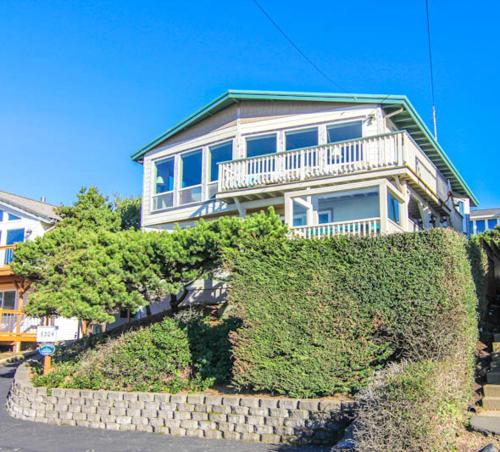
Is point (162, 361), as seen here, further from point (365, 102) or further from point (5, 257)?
point (5, 257)

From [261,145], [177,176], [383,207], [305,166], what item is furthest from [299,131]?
[383,207]

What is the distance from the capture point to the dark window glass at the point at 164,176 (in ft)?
71.8

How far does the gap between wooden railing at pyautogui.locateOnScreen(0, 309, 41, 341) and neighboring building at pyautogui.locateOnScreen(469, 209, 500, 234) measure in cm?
2586

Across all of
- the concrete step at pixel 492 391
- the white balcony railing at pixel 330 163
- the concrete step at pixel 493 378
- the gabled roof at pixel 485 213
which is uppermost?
the gabled roof at pixel 485 213

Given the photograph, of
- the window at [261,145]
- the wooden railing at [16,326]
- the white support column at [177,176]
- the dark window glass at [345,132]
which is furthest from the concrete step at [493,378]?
the wooden railing at [16,326]

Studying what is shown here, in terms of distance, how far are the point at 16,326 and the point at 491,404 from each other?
20.4 m

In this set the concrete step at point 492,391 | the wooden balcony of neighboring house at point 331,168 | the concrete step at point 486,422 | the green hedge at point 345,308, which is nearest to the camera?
the concrete step at point 486,422

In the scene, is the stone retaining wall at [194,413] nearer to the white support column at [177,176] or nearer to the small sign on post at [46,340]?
the small sign on post at [46,340]

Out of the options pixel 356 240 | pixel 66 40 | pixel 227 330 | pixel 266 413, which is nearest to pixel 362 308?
pixel 356 240

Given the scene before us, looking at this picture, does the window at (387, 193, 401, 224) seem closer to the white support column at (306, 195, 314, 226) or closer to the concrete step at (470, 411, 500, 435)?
the white support column at (306, 195, 314, 226)

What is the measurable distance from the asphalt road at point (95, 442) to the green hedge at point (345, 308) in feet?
4.05

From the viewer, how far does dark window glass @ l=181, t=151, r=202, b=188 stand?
68.3ft

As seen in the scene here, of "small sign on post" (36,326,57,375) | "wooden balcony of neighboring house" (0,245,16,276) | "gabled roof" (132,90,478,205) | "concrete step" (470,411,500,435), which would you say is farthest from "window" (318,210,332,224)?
"wooden balcony of neighboring house" (0,245,16,276)

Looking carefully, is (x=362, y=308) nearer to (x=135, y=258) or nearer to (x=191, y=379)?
(x=191, y=379)
